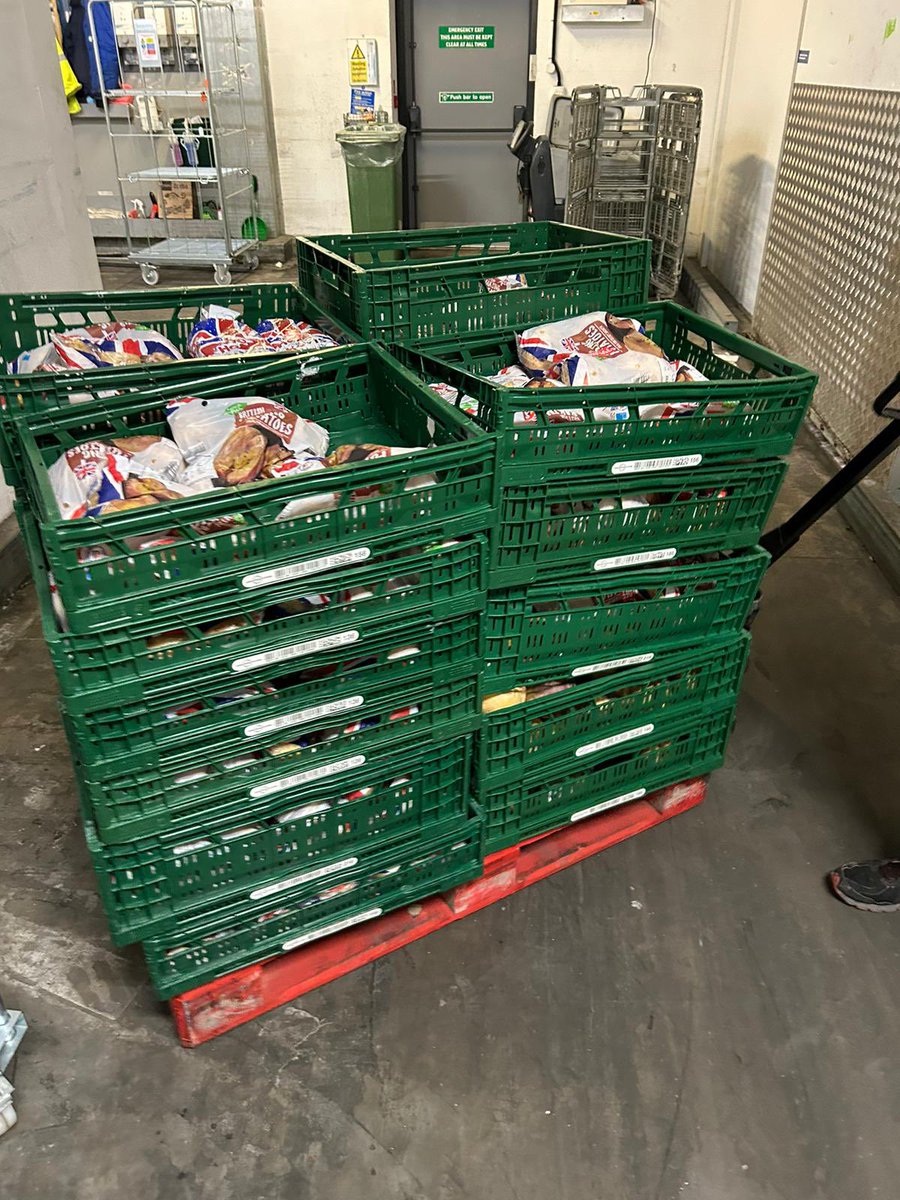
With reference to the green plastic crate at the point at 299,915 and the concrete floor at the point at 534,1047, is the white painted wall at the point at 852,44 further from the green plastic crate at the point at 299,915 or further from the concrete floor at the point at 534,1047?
the green plastic crate at the point at 299,915

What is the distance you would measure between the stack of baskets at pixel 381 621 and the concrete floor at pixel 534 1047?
209 mm

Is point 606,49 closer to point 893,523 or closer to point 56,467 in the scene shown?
point 893,523

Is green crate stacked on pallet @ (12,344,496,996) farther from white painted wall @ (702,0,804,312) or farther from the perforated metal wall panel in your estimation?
white painted wall @ (702,0,804,312)

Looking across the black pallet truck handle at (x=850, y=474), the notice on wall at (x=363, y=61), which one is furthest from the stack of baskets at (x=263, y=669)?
the notice on wall at (x=363, y=61)

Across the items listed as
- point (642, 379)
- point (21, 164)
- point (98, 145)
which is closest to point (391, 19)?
point (98, 145)

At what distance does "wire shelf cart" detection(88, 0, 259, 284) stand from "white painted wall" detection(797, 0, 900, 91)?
4.29 meters

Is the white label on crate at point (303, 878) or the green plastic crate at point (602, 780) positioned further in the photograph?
the green plastic crate at point (602, 780)

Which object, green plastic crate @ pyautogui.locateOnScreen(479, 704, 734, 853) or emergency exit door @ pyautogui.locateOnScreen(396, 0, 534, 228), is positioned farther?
emergency exit door @ pyautogui.locateOnScreen(396, 0, 534, 228)

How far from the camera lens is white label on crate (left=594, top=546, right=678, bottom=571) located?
1.79 meters

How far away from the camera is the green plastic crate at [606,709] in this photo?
1.84 metres

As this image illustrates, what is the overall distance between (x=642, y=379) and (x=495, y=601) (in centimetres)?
64

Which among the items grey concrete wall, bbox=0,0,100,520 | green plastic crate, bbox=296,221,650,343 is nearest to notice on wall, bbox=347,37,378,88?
grey concrete wall, bbox=0,0,100,520

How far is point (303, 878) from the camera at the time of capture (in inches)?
66.7

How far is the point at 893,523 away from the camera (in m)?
3.55
